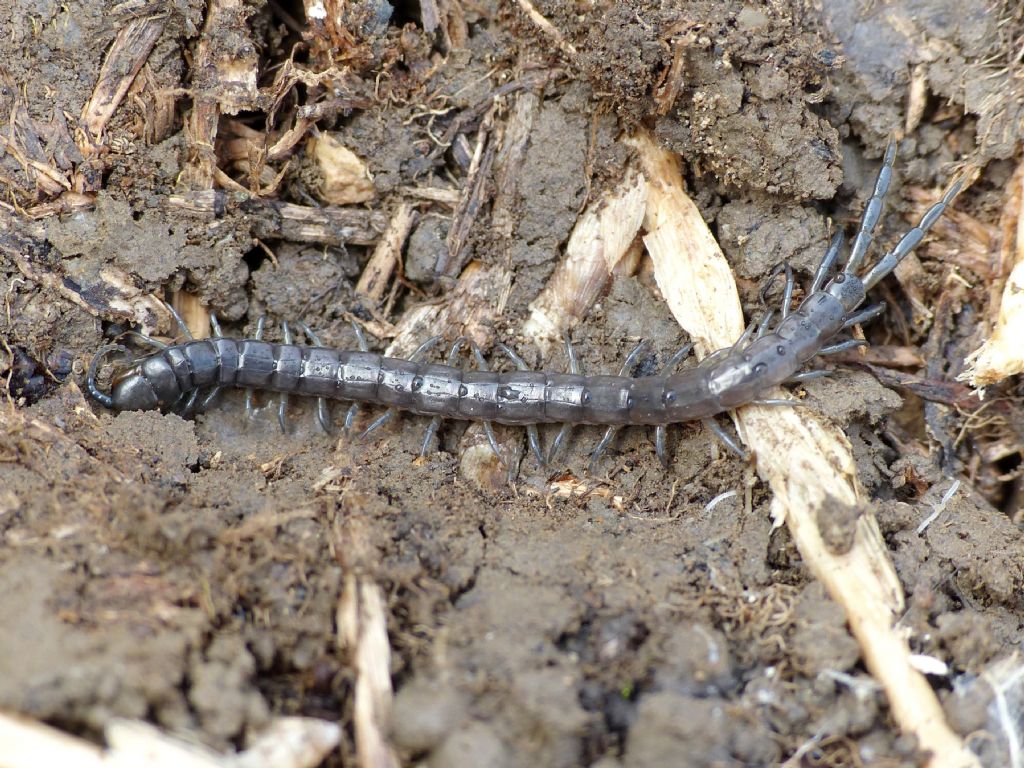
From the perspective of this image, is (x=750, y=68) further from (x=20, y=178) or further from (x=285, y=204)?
(x=20, y=178)

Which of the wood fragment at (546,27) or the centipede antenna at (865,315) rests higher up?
the wood fragment at (546,27)

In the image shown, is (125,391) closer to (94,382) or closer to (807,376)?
(94,382)

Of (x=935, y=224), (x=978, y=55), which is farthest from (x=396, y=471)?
(x=978, y=55)

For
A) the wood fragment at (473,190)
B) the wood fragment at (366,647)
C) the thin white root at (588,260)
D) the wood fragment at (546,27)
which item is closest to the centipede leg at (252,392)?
the wood fragment at (473,190)

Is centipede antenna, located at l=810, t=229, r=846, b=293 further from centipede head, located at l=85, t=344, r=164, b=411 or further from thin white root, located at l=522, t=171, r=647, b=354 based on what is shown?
centipede head, located at l=85, t=344, r=164, b=411

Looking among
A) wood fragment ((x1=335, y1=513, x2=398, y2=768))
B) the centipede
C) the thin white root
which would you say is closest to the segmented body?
the centipede

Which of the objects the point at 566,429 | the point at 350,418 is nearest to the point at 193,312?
the point at 350,418

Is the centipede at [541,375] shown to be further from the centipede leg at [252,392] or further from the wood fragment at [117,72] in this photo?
the wood fragment at [117,72]
